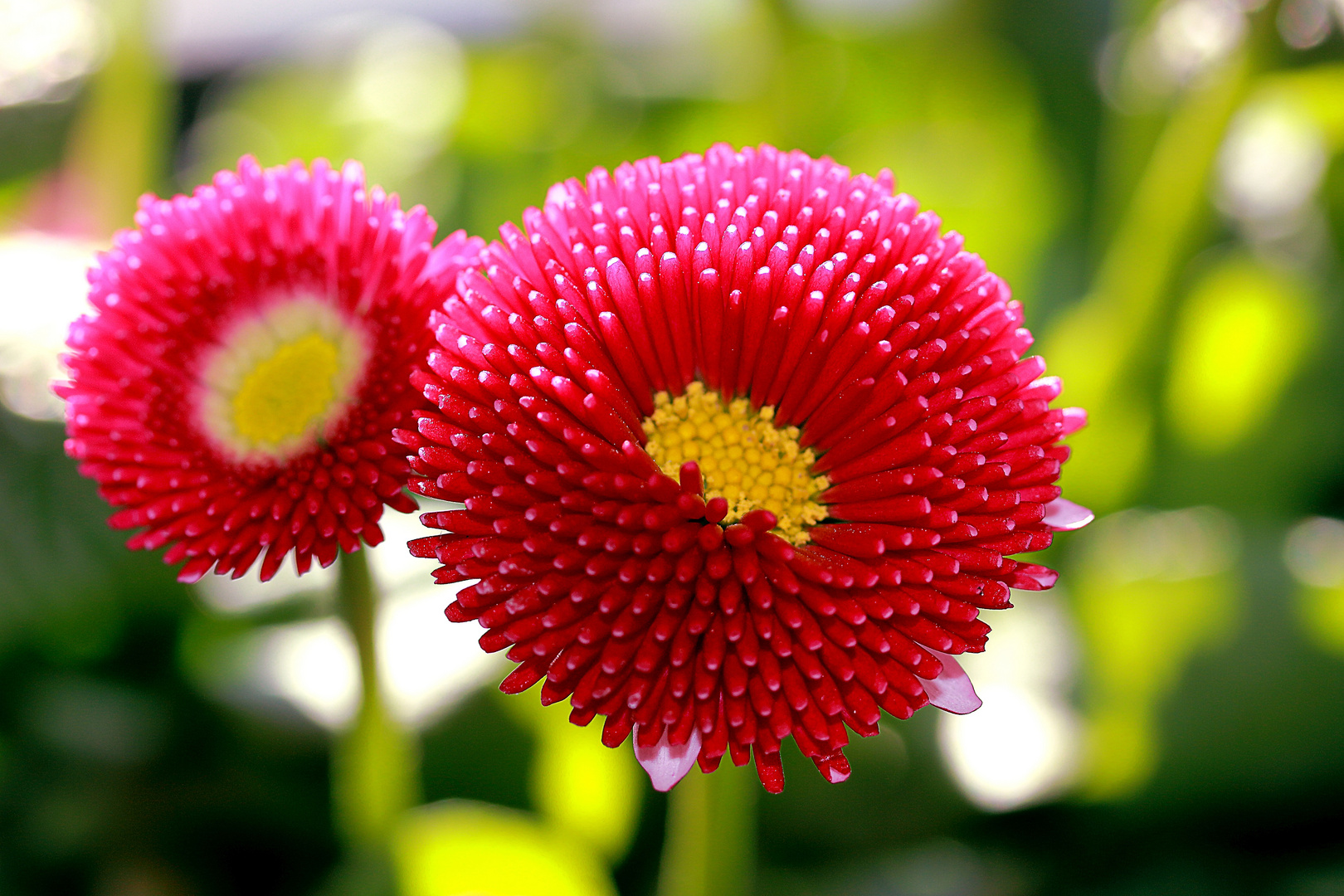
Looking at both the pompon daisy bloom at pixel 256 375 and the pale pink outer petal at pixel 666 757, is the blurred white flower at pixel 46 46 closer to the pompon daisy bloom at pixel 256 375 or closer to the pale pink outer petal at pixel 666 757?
the pompon daisy bloom at pixel 256 375

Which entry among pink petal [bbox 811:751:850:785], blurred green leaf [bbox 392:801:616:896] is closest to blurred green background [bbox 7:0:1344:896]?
blurred green leaf [bbox 392:801:616:896]

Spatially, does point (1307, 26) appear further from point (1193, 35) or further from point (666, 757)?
point (666, 757)

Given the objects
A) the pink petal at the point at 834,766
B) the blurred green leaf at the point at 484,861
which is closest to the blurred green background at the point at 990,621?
the blurred green leaf at the point at 484,861

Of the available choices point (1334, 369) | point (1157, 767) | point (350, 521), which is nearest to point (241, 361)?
point (350, 521)

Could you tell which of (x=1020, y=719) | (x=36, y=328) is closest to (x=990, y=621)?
(x=1020, y=719)

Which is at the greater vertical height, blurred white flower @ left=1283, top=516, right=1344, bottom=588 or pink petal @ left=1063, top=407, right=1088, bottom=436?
blurred white flower @ left=1283, top=516, right=1344, bottom=588

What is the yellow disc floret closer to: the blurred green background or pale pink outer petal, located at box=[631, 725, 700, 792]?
pale pink outer petal, located at box=[631, 725, 700, 792]
